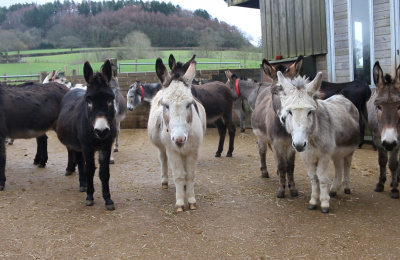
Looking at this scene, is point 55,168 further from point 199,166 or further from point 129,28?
point 129,28

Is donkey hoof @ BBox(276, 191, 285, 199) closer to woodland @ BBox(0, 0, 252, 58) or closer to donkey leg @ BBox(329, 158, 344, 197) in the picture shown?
donkey leg @ BBox(329, 158, 344, 197)

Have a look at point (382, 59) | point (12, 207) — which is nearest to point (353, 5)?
point (382, 59)

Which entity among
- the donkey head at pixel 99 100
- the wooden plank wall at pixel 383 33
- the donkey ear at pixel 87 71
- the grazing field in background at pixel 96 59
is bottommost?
the donkey head at pixel 99 100

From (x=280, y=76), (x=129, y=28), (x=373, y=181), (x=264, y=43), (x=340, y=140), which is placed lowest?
(x=373, y=181)

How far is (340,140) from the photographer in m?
4.59

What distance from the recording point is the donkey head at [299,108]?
12.8ft

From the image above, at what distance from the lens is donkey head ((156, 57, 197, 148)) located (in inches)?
162

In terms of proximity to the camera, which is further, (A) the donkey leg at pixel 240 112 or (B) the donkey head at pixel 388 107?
(A) the donkey leg at pixel 240 112

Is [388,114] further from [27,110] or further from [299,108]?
[27,110]

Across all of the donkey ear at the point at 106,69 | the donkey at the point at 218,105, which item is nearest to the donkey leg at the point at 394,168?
the donkey ear at the point at 106,69

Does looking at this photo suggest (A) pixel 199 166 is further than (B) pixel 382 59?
No

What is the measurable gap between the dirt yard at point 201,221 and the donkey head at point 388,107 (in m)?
0.92

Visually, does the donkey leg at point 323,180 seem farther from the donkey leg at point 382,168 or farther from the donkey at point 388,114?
the donkey leg at point 382,168

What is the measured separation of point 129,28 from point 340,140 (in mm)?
31179
